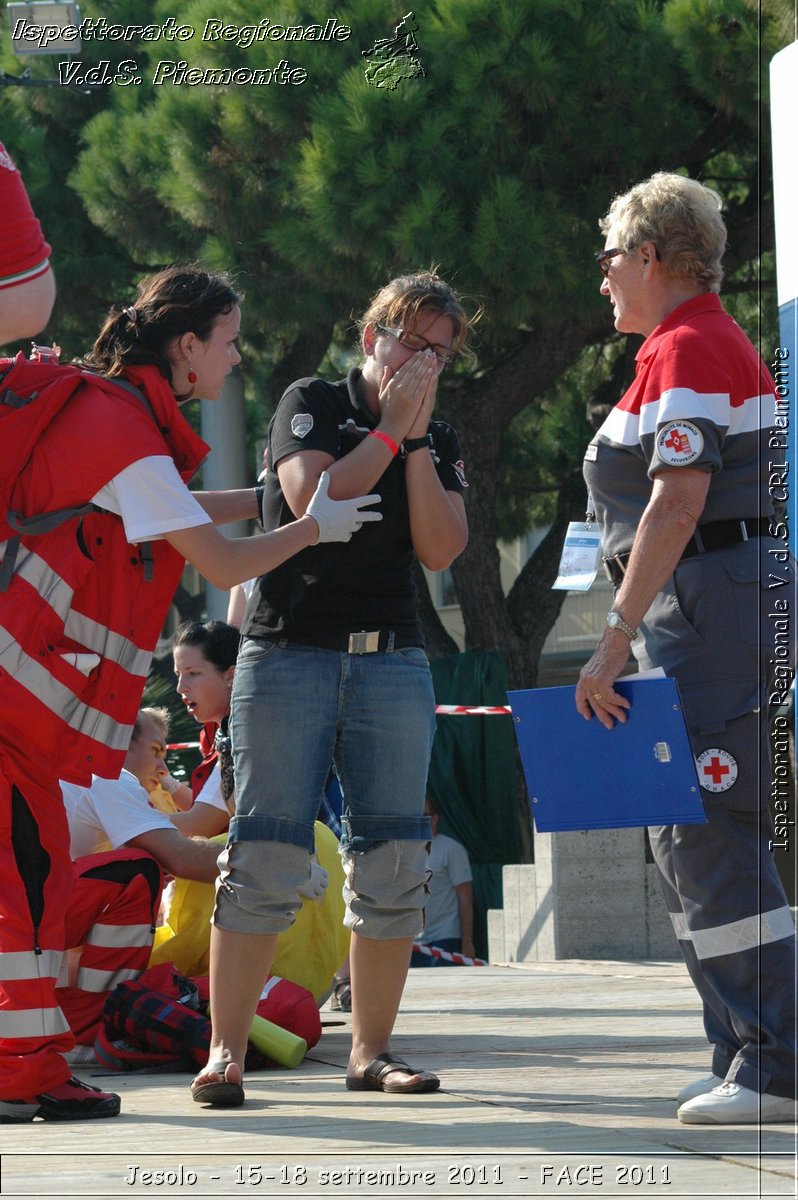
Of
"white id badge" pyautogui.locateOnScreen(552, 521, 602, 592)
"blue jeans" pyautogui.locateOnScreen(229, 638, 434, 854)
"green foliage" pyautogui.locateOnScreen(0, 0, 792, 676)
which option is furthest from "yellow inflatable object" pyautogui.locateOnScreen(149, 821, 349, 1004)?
"green foliage" pyautogui.locateOnScreen(0, 0, 792, 676)

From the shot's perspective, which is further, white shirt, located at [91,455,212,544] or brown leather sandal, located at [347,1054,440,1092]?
brown leather sandal, located at [347,1054,440,1092]

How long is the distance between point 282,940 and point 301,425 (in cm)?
183

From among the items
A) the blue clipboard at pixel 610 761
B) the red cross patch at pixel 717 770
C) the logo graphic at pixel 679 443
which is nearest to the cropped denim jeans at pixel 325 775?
the blue clipboard at pixel 610 761

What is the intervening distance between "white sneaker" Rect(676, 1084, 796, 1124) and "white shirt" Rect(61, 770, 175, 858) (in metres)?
2.04

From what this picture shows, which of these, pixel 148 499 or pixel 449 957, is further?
pixel 449 957

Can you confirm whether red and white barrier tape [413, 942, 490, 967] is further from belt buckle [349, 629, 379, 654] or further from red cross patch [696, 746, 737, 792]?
red cross patch [696, 746, 737, 792]

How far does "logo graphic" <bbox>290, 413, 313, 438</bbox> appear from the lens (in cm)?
409

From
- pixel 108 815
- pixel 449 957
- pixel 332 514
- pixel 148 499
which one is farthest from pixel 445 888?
pixel 148 499

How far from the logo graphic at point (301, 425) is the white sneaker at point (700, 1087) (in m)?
1.72

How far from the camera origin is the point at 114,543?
12.2 ft

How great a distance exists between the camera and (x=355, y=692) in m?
4.08

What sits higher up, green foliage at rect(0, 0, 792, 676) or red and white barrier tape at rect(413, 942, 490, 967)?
green foliage at rect(0, 0, 792, 676)

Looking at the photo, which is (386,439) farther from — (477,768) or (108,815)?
(477,768)

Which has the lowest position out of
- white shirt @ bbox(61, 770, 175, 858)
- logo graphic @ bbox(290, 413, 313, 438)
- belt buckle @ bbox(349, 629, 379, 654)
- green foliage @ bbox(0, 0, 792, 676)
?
white shirt @ bbox(61, 770, 175, 858)
